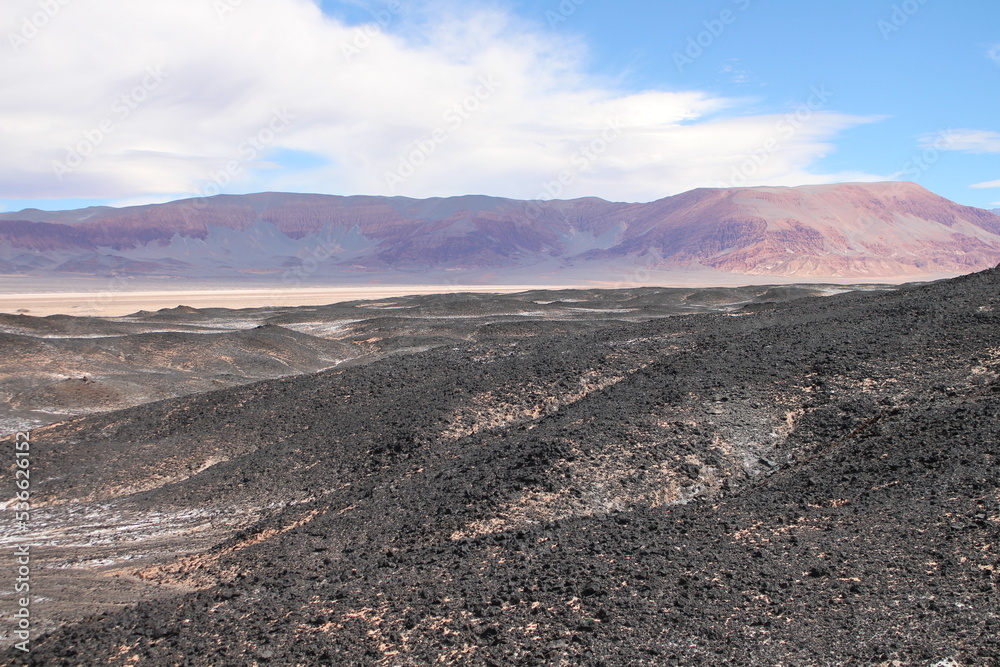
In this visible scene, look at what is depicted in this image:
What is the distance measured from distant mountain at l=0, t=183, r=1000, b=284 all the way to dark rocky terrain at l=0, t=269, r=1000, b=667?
Answer: 11236 centimetres

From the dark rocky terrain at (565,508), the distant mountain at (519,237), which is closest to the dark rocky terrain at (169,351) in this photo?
the dark rocky terrain at (565,508)

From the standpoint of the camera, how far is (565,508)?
796cm

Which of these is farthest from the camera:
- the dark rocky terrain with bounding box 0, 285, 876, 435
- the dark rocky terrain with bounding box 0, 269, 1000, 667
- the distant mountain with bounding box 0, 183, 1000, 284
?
the distant mountain with bounding box 0, 183, 1000, 284

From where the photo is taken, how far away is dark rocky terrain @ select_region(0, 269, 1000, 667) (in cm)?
504

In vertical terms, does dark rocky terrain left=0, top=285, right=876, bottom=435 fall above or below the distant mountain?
below

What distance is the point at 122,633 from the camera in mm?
5414

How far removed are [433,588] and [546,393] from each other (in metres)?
6.59

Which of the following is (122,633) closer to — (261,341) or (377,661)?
(377,661)

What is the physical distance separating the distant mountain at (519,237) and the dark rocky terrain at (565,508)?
112m

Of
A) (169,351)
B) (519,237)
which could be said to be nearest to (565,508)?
(169,351)

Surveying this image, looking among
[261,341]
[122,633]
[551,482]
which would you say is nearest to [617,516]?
[551,482]

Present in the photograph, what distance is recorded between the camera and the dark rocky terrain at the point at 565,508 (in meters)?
5.04

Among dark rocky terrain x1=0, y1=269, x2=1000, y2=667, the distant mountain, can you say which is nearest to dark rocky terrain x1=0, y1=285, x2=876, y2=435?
dark rocky terrain x1=0, y1=269, x2=1000, y2=667

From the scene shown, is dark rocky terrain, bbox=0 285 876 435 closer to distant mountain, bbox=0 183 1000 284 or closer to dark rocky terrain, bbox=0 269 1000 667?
dark rocky terrain, bbox=0 269 1000 667
